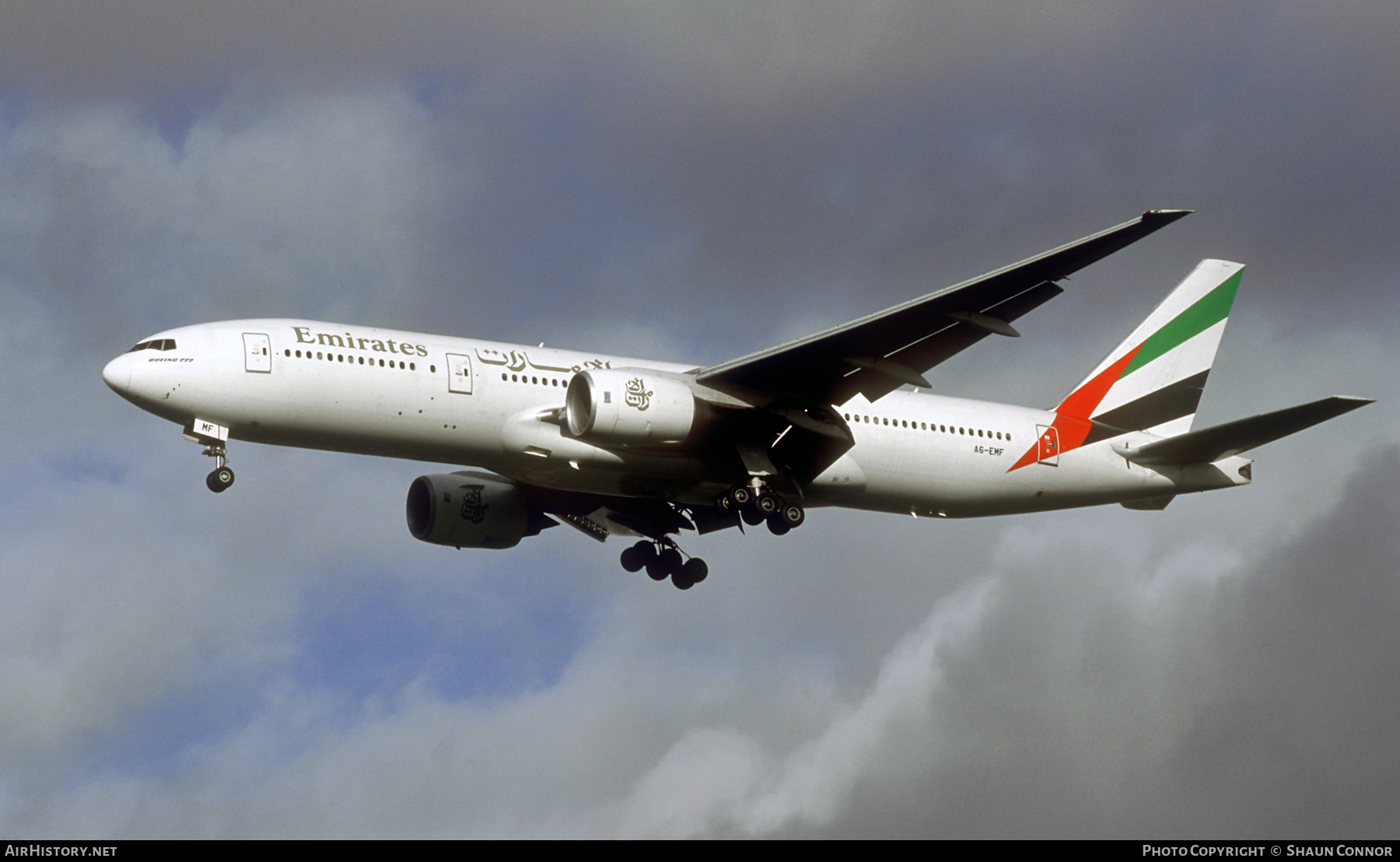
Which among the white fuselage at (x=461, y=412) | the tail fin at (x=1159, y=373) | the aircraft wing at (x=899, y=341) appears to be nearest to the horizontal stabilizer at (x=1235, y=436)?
the tail fin at (x=1159, y=373)

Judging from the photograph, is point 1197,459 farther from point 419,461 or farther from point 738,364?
point 419,461

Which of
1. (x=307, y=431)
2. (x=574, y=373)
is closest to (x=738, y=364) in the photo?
(x=574, y=373)

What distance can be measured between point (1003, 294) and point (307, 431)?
1524 cm

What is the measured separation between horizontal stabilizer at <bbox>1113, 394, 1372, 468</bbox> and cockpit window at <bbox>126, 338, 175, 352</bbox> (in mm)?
23504

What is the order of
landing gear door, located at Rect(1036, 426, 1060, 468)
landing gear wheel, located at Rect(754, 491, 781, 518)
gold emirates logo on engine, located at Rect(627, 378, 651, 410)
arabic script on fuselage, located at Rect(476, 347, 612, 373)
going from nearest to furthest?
gold emirates logo on engine, located at Rect(627, 378, 651, 410)
arabic script on fuselage, located at Rect(476, 347, 612, 373)
landing gear wheel, located at Rect(754, 491, 781, 518)
landing gear door, located at Rect(1036, 426, 1060, 468)

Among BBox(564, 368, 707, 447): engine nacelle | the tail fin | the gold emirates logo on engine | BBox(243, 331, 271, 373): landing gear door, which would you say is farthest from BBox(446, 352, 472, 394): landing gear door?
the tail fin

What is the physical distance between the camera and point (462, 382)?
3662 centimetres

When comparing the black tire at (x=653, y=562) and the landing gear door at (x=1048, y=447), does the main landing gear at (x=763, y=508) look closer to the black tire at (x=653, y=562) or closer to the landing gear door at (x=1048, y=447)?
the black tire at (x=653, y=562)

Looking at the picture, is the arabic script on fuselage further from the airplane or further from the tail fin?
the tail fin

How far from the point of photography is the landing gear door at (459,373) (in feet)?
120

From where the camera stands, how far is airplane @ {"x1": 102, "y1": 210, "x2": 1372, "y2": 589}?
35625mm

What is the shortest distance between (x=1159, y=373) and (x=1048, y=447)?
5.01 m
